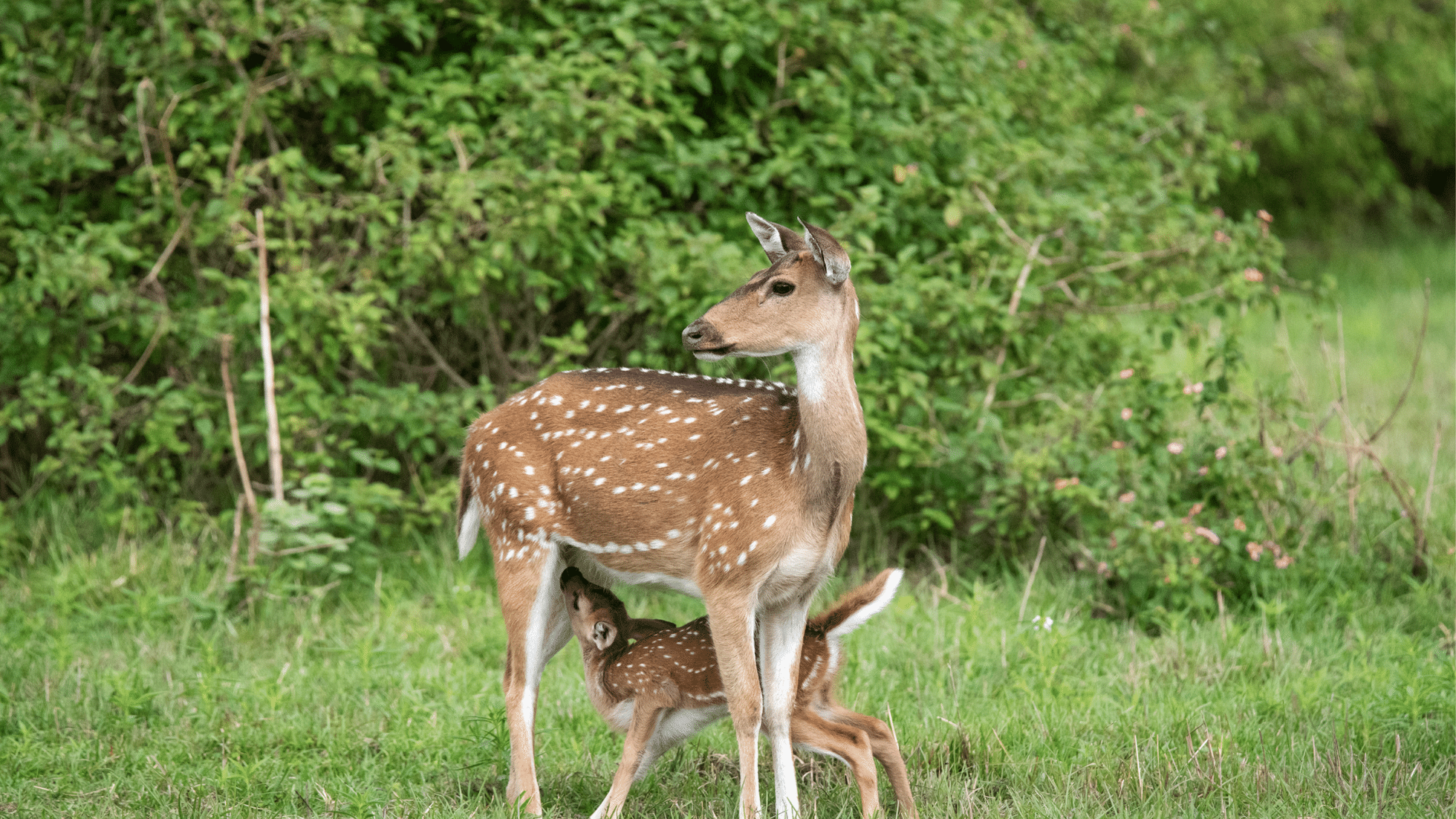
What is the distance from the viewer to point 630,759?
4570 mm

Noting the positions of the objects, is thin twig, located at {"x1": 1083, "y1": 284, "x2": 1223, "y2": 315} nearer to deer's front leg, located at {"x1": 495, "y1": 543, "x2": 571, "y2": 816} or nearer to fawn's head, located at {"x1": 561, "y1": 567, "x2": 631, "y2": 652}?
fawn's head, located at {"x1": 561, "y1": 567, "x2": 631, "y2": 652}

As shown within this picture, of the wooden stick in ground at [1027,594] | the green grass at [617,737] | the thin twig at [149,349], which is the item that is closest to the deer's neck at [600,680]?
the green grass at [617,737]

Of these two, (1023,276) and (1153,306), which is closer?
(1023,276)

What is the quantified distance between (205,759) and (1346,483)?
5.19 meters

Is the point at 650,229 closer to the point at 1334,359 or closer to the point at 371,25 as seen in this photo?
the point at 371,25

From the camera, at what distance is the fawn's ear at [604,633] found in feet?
16.3

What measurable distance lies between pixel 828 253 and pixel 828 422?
0.51 meters

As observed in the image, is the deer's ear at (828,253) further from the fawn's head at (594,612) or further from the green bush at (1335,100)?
the green bush at (1335,100)

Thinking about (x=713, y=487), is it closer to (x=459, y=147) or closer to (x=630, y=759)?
(x=630, y=759)

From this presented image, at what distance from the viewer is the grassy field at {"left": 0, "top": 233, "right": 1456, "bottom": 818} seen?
474cm

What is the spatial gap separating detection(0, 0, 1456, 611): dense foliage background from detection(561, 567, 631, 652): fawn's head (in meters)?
1.89

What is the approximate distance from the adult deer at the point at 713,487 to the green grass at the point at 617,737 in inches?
17.8

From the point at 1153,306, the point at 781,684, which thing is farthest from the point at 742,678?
the point at 1153,306

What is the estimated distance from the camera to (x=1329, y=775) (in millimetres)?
4730
